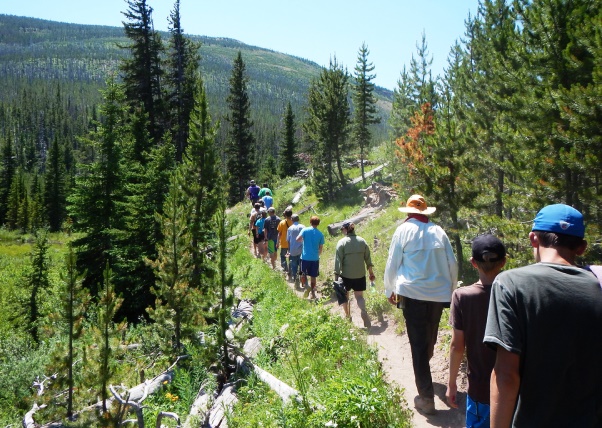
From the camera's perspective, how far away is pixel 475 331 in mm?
3615

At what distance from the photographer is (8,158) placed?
70000 mm

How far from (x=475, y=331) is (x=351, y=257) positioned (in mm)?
4294

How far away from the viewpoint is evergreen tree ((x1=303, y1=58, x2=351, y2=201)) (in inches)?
1063

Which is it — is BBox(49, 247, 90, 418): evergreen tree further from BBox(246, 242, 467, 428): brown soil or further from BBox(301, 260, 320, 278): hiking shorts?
BBox(301, 260, 320, 278): hiking shorts

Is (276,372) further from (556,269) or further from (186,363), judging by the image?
(556,269)

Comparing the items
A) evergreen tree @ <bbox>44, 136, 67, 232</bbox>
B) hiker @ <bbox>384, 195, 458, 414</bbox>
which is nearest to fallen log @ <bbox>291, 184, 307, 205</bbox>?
→ hiker @ <bbox>384, 195, 458, 414</bbox>

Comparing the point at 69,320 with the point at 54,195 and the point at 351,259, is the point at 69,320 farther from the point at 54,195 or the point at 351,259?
the point at 54,195

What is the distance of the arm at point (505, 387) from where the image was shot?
2154mm

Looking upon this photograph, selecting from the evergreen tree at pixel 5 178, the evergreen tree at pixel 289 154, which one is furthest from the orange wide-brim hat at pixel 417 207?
the evergreen tree at pixel 5 178

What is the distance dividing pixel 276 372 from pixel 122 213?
43.2 feet

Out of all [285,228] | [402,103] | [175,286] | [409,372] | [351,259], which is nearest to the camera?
[409,372]

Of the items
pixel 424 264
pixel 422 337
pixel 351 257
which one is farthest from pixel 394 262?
pixel 351 257

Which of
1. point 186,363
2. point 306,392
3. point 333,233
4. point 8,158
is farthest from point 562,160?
point 8,158

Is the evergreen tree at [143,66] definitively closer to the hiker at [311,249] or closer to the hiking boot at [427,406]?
the hiker at [311,249]
